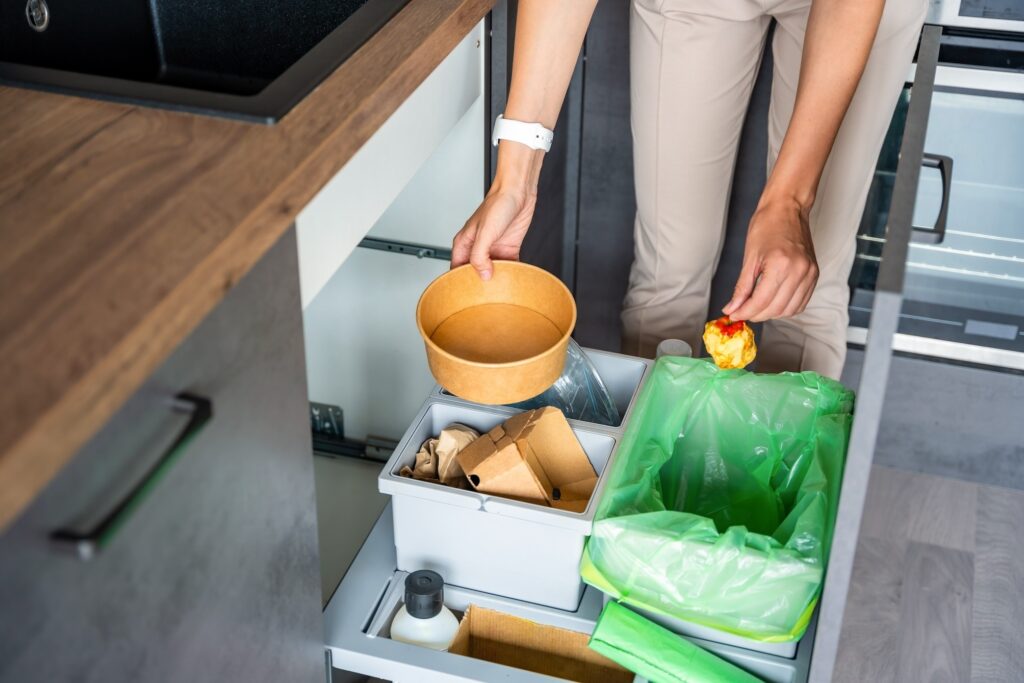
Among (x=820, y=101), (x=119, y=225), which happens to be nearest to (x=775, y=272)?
(x=820, y=101)

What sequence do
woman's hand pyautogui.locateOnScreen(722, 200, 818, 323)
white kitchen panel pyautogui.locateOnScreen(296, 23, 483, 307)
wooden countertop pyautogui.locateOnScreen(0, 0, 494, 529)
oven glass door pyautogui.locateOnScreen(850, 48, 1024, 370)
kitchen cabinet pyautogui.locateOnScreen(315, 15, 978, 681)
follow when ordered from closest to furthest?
wooden countertop pyautogui.locateOnScreen(0, 0, 494, 529)
kitchen cabinet pyautogui.locateOnScreen(315, 15, 978, 681)
white kitchen panel pyautogui.locateOnScreen(296, 23, 483, 307)
woman's hand pyautogui.locateOnScreen(722, 200, 818, 323)
oven glass door pyautogui.locateOnScreen(850, 48, 1024, 370)

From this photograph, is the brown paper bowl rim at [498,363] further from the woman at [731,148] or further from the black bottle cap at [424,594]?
the black bottle cap at [424,594]

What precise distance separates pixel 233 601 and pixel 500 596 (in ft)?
1.24

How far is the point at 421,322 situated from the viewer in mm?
1157

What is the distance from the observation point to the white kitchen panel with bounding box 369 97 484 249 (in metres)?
1.47

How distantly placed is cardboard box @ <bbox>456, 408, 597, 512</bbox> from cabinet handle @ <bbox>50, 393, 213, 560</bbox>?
410 mm

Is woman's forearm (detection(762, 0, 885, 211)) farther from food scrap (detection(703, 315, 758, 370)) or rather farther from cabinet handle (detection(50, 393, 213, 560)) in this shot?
cabinet handle (detection(50, 393, 213, 560))

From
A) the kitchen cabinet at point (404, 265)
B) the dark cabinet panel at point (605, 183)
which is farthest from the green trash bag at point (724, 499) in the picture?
the dark cabinet panel at point (605, 183)

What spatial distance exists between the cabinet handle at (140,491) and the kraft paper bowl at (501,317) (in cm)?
41

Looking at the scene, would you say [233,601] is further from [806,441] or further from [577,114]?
[577,114]

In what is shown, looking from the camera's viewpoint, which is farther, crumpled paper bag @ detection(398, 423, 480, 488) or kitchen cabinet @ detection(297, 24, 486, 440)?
kitchen cabinet @ detection(297, 24, 486, 440)

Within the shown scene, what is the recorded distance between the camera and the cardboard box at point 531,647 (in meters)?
1.16

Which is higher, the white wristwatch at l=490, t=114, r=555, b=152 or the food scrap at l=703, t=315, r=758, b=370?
the white wristwatch at l=490, t=114, r=555, b=152

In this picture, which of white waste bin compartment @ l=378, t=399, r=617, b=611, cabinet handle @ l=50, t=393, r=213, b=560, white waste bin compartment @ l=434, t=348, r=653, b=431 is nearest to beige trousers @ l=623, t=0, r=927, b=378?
white waste bin compartment @ l=434, t=348, r=653, b=431
